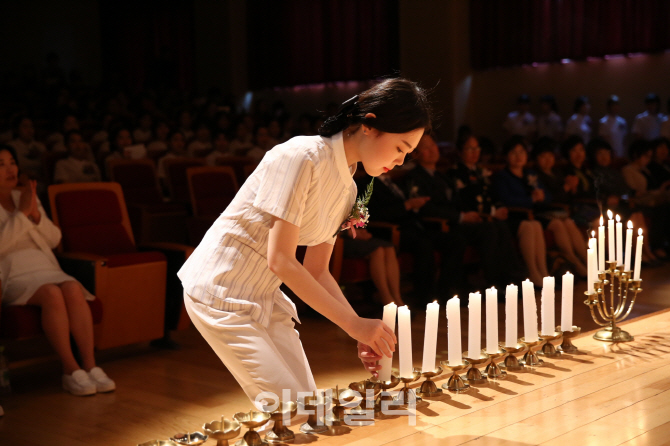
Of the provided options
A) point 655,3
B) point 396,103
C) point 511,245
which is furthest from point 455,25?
point 396,103

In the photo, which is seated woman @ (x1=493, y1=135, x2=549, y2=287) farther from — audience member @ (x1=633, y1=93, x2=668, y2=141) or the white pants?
audience member @ (x1=633, y1=93, x2=668, y2=141)

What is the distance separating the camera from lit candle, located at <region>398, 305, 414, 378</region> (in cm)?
163

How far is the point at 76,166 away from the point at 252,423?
423 cm

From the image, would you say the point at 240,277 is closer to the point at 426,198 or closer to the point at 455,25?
the point at 426,198

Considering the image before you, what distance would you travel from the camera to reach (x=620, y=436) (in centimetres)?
149

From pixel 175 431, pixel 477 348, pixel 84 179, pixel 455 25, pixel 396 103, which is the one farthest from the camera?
pixel 455 25

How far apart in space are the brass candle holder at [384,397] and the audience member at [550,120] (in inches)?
313

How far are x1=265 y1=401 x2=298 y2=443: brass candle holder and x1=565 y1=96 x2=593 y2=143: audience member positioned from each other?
7985mm

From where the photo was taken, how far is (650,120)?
8492 mm

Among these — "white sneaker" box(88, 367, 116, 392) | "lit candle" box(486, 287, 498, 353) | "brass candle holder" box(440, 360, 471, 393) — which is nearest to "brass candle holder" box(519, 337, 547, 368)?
"lit candle" box(486, 287, 498, 353)

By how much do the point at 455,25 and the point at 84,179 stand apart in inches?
227

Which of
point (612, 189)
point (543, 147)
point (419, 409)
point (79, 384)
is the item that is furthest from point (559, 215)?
point (419, 409)

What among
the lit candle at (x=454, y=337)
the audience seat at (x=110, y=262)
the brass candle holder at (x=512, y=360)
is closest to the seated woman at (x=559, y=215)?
the audience seat at (x=110, y=262)

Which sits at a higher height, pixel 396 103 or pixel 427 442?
pixel 396 103
